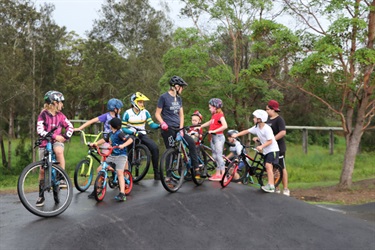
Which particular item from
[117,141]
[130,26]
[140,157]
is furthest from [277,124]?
[130,26]

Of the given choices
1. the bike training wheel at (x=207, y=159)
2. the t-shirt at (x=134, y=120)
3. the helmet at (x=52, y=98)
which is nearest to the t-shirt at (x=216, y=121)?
the bike training wheel at (x=207, y=159)

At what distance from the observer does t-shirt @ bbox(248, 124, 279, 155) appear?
28.8ft

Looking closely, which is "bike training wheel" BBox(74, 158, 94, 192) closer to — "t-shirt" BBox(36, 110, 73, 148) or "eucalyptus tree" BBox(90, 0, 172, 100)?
"t-shirt" BBox(36, 110, 73, 148)

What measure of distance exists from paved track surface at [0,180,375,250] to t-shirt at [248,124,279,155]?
88cm

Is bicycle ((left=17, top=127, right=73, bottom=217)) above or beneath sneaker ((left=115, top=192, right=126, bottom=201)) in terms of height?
above

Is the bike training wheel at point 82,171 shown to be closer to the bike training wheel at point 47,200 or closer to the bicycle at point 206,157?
the bike training wheel at point 47,200

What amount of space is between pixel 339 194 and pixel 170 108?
10107 mm

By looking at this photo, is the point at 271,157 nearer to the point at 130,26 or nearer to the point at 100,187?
the point at 100,187

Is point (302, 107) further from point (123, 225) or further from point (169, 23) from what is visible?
point (123, 225)

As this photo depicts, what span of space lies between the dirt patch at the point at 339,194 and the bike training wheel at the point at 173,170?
8.15m

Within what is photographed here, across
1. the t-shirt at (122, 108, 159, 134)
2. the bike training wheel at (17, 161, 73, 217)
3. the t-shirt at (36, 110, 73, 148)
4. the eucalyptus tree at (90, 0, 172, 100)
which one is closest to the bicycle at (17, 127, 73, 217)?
the bike training wheel at (17, 161, 73, 217)

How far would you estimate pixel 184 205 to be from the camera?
24.3 feet

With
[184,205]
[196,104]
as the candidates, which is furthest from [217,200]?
[196,104]

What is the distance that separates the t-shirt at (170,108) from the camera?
8469 mm
